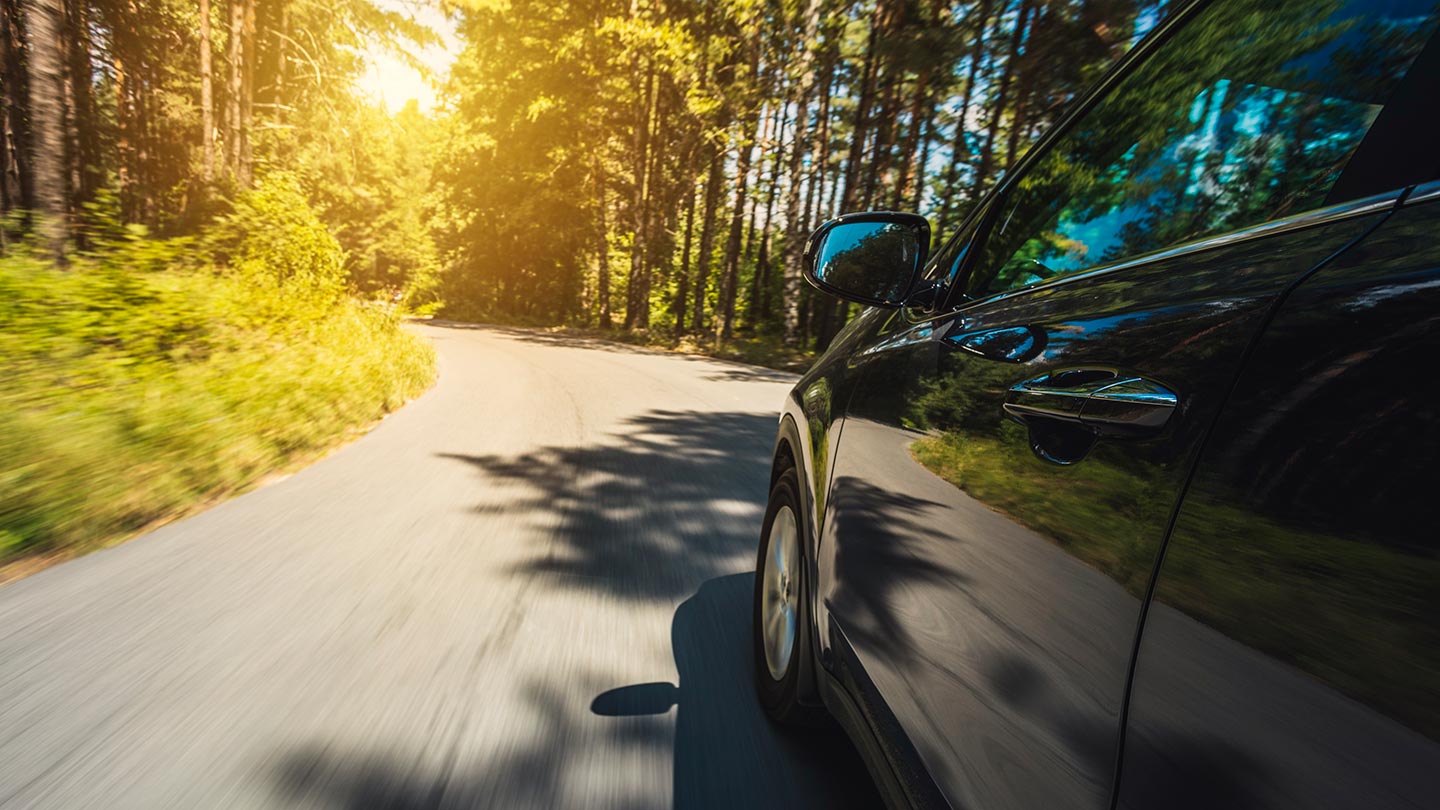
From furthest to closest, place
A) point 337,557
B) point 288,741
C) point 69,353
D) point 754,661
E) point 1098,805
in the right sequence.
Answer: point 69,353
point 337,557
point 754,661
point 288,741
point 1098,805

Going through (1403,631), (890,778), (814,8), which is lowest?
(890,778)

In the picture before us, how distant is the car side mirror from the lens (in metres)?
2.10

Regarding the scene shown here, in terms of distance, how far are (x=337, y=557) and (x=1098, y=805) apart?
387 centimetres

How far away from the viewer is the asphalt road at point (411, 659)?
2.10m

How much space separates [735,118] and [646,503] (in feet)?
65.5

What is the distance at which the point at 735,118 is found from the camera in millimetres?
22656

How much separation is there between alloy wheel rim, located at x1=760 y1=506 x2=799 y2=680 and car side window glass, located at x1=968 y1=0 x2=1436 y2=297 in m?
1.17

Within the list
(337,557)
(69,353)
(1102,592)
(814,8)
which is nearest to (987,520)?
(1102,592)

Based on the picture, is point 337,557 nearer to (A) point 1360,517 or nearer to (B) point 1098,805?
(B) point 1098,805

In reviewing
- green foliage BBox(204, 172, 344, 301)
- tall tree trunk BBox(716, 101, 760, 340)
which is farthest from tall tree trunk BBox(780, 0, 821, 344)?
green foliage BBox(204, 172, 344, 301)

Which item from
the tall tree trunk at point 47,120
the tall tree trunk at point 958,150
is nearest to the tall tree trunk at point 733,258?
the tall tree trunk at point 958,150

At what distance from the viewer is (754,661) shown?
9.34ft

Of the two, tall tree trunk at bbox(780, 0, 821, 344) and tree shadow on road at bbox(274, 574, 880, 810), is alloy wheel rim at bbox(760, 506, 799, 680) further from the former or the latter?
tall tree trunk at bbox(780, 0, 821, 344)

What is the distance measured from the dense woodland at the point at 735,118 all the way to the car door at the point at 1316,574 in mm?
7284
